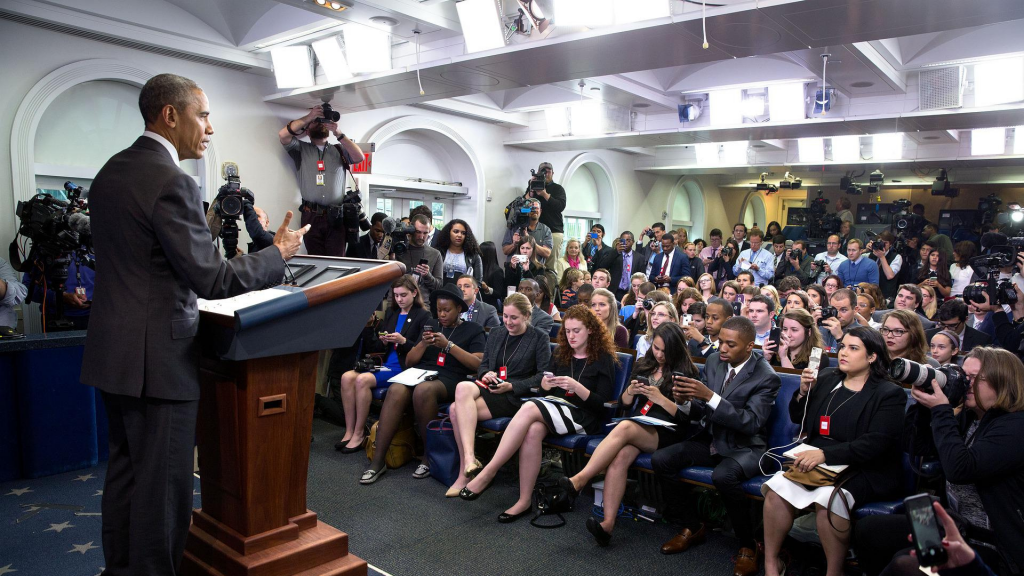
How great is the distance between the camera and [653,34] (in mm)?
4367

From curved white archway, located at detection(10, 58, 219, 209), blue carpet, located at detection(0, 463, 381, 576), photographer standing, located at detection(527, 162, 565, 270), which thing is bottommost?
blue carpet, located at detection(0, 463, 381, 576)

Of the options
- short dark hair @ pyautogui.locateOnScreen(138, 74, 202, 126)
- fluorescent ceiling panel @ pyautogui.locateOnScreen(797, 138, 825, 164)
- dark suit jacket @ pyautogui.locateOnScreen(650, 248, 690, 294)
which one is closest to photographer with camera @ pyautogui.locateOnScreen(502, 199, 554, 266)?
dark suit jacket @ pyautogui.locateOnScreen(650, 248, 690, 294)

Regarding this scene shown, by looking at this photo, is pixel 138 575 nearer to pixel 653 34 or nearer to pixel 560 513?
pixel 560 513

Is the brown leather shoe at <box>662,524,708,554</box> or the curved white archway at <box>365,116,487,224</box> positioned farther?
the curved white archway at <box>365,116,487,224</box>

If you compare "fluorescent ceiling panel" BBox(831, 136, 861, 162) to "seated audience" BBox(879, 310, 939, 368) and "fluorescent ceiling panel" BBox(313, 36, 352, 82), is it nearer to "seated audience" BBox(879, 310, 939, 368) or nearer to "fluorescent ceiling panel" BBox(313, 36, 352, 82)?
"fluorescent ceiling panel" BBox(313, 36, 352, 82)

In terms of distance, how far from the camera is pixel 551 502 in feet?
11.2

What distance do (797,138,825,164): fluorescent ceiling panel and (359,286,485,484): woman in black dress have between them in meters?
7.82

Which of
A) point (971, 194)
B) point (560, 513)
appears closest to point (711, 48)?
point (560, 513)

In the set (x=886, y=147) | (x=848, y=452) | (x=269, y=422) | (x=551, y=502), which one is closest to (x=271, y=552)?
(x=269, y=422)

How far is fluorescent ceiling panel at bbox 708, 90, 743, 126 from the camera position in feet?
25.3

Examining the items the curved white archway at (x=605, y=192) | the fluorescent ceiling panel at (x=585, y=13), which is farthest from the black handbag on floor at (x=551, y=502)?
the curved white archway at (x=605, y=192)

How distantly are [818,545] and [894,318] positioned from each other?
4.04ft

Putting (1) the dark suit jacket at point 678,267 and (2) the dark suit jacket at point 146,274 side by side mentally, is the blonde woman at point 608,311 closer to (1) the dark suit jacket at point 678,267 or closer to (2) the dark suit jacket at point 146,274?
(2) the dark suit jacket at point 146,274

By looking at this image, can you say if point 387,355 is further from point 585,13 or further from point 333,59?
point 333,59
